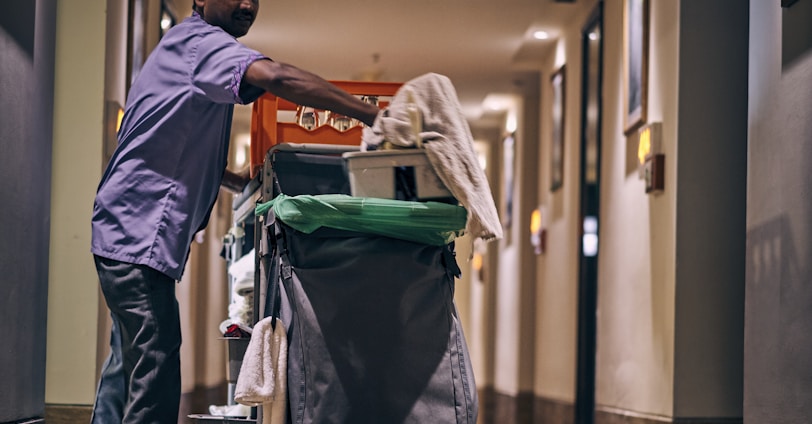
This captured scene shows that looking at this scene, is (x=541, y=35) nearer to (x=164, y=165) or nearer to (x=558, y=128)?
(x=558, y=128)

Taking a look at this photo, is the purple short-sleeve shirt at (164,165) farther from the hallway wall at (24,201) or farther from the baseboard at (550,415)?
the baseboard at (550,415)

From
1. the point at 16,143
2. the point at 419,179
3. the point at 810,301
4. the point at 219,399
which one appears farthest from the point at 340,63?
the point at 419,179

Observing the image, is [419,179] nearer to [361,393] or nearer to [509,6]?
[361,393]

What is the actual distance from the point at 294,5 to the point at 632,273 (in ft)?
11.6

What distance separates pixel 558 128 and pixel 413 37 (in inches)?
54.9

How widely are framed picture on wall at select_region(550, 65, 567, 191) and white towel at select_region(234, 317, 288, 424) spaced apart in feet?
21.7

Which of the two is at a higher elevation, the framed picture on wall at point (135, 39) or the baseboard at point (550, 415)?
the framed picture on wall at point (135, 39)

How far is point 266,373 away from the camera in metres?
1.99

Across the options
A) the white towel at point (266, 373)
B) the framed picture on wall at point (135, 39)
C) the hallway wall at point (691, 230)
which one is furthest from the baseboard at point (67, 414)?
the white towel at point (266, 373)

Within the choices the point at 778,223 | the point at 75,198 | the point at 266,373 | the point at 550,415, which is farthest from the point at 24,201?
the point at 550,415

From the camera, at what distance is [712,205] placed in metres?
4.72

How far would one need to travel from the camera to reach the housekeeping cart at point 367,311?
78.8 inches

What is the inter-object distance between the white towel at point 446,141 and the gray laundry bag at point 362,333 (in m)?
0.15

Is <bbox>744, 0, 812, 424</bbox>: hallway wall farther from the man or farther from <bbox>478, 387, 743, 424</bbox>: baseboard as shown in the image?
the man
